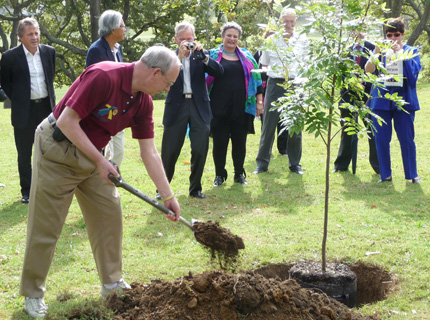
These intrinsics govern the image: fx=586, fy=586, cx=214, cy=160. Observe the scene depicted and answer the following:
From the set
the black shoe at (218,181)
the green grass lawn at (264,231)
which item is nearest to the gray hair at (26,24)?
the green grass lawn at (264,231)

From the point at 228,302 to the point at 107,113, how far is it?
1.68 meters

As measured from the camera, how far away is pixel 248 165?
11.3m

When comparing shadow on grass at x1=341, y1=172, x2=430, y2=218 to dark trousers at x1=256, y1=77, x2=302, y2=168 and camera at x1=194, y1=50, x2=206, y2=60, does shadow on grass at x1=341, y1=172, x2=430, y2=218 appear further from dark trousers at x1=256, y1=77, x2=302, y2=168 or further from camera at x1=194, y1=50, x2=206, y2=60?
camera at x1=194, y1=50, x2=206, y2=60

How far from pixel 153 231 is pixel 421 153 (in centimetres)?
672

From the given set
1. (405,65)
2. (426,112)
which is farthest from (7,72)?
(426,112)

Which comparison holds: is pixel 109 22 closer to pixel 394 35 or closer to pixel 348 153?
pixel 394 35

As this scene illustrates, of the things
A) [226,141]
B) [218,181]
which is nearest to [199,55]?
[226,141]

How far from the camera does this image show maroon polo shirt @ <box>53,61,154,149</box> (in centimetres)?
424

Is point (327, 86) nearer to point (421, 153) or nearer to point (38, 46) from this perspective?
point (38, 46)

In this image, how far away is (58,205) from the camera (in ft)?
15.1

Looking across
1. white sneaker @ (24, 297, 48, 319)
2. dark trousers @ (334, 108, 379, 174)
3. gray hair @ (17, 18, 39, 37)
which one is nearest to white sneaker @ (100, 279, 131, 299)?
white sneaker @ (24, 297, 48, 319)

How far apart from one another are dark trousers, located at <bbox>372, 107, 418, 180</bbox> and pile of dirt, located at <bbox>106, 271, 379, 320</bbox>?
5149 mm

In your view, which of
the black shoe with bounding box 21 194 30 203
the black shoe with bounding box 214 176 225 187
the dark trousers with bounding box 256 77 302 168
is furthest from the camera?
the dark trousers with bounding box 256 77 302 168

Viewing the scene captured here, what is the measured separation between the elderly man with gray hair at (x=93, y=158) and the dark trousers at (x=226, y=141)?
4.56m
